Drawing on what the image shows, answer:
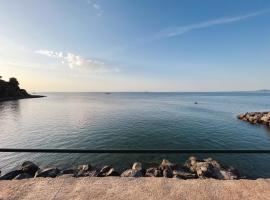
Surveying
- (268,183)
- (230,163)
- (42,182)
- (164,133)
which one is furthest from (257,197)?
(164,133)

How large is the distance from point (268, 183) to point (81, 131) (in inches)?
1160

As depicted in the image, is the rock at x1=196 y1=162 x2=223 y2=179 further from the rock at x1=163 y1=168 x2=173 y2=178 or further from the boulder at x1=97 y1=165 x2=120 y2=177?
the boulder at x1=97 y1=165 x2=120 y2=177

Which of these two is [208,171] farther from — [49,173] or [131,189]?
[131,189]

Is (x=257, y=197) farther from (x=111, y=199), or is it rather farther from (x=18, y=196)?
(x=18, y=196)

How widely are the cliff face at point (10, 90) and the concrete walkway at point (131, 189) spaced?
412 ft

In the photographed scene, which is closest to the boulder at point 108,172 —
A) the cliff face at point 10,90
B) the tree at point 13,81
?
the cliff face at point 10,90

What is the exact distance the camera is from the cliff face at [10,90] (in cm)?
10596

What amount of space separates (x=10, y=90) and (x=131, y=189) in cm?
13587

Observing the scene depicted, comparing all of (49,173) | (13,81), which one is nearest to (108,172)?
(49,173)

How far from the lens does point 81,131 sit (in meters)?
30.3

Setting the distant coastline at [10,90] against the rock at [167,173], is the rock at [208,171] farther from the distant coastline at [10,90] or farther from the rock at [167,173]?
the distant coastline at [10,90]

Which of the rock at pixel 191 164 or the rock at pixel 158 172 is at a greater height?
the rock at pixel 158 172

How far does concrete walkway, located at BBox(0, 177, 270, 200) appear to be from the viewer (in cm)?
328

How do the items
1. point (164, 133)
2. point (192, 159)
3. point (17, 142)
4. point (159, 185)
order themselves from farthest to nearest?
point (164, 133) → point (17, 142) → point (192, 159) → point (159, 185)
